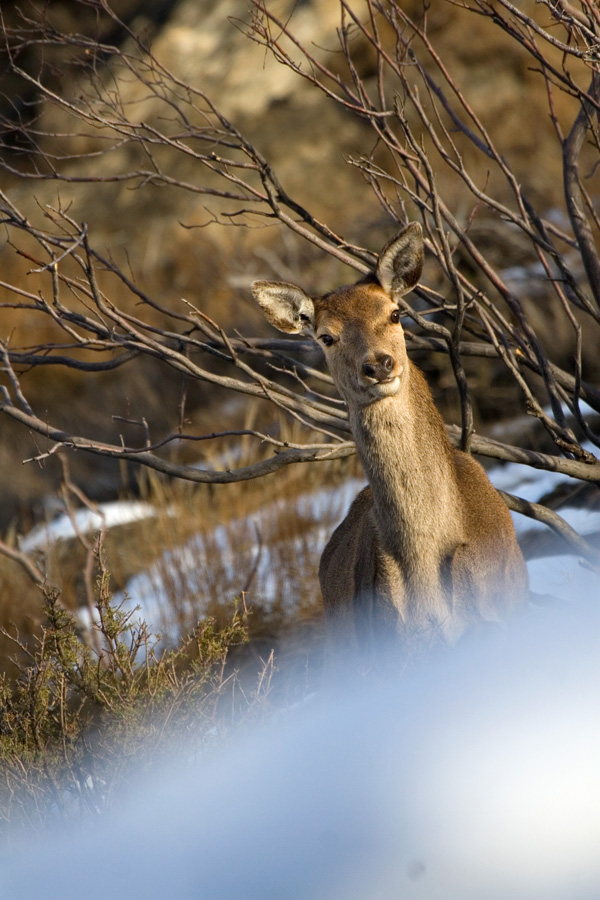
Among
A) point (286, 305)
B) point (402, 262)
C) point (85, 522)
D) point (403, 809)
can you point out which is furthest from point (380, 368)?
point (85, 522)

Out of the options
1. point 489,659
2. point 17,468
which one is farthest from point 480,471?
point 17,468

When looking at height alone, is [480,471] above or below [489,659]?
above

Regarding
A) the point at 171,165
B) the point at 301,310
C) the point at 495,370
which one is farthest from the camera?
the point at 171,165

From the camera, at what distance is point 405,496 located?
382 centimetres

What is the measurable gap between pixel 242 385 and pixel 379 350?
92 centimetres

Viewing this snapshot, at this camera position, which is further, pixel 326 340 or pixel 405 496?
pixel 326 340

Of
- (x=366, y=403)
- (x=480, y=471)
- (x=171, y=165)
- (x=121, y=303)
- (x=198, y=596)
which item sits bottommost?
(x=198, y=596)

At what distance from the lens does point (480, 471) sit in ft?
13.8

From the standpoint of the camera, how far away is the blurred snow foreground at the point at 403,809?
87.7 inches

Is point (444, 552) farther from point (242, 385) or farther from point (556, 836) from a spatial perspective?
point (556, 836)

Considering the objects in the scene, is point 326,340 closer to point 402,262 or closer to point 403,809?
point 402,262

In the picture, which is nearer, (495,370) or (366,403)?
(366,403)

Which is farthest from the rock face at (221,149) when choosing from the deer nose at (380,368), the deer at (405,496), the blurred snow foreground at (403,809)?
the blurred snow foreground at (403,809)

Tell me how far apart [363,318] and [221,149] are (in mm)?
10723
